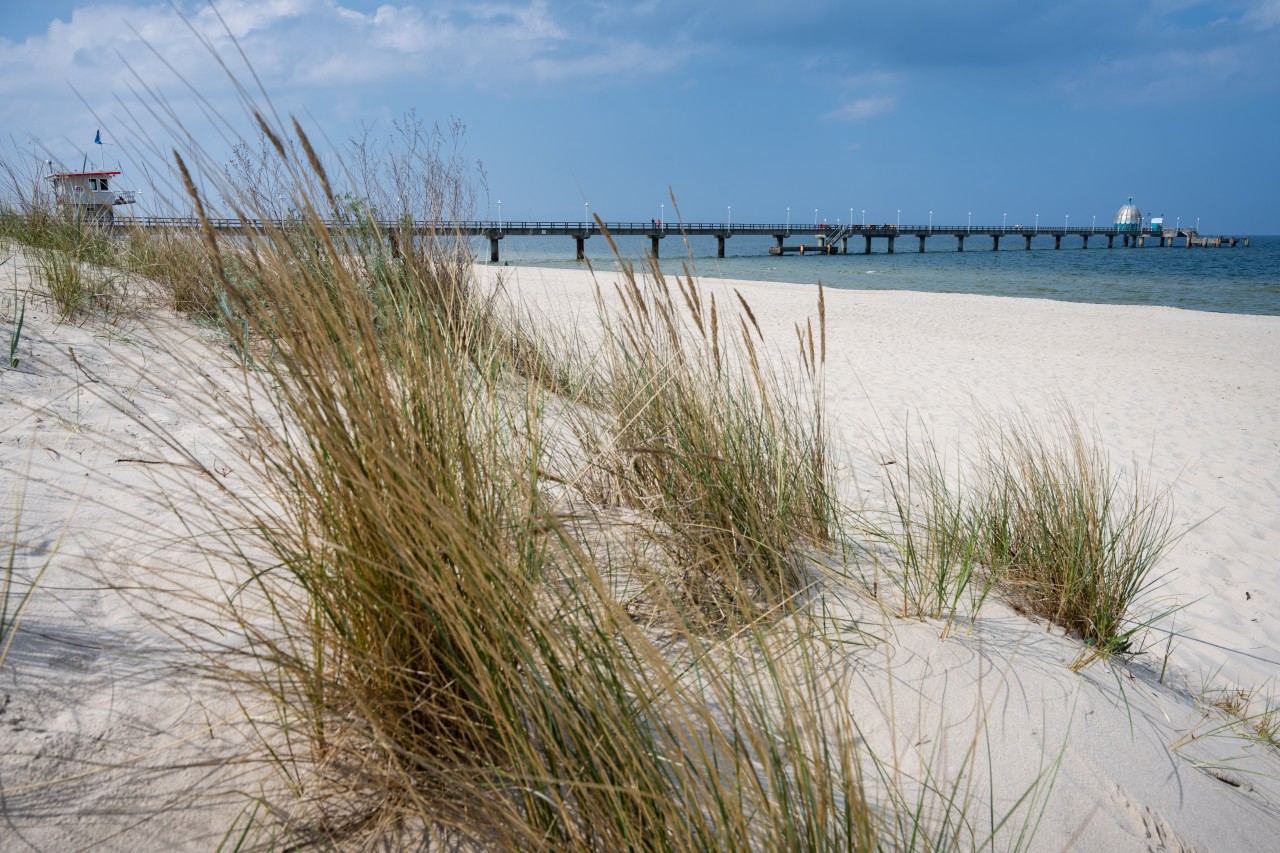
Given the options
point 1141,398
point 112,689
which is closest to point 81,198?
point 112,689

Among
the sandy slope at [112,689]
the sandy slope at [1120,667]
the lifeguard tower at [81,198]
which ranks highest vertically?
the lifeguard tower at [81,198]

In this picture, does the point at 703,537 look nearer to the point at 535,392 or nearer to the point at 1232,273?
the point at 535,392

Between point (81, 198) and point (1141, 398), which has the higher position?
point (81, 198)

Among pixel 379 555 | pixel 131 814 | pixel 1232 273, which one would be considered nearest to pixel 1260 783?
pixel 379 555

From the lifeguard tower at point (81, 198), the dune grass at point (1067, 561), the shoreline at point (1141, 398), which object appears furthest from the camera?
the lifeguard tower at point (81, 198)

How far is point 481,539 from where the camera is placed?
43.6 inches

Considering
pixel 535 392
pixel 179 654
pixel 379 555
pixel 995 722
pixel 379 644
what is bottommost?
pixel 995 722

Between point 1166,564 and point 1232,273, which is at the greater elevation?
point 1232,273

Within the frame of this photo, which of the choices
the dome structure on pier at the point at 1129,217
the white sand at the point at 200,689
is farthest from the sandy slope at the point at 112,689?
the dome structure on pier at the point at 1129,217

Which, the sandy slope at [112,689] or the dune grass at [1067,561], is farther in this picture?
the dune grass at [1067,561]

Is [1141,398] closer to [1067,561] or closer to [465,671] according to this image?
[1067,561]

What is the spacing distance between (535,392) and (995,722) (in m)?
1.15

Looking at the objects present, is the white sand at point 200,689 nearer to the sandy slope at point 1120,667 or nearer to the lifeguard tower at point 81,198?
the sandy slope at point 1120,667

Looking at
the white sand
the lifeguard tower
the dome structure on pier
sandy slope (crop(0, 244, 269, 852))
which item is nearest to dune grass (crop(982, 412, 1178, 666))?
the white sand
